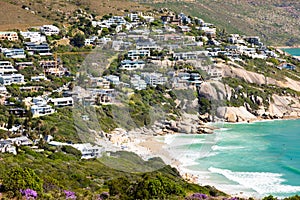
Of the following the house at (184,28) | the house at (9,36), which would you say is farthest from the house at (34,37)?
the house at (184,28)

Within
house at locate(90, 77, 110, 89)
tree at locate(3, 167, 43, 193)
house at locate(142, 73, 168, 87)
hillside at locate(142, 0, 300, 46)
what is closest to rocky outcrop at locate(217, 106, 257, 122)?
house at locate(90, 77, 110, 89)

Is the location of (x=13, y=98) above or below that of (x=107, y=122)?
below

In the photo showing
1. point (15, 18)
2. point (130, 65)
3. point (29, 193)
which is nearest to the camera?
point (29, 193)

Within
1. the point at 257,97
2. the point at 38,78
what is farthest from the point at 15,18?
the point at 257,97

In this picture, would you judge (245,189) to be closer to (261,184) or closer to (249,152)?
(261,184)

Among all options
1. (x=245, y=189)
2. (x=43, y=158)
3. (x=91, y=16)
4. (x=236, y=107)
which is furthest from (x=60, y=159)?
(x=91, y=16)

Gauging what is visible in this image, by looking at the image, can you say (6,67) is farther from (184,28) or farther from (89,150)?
(184,28)
